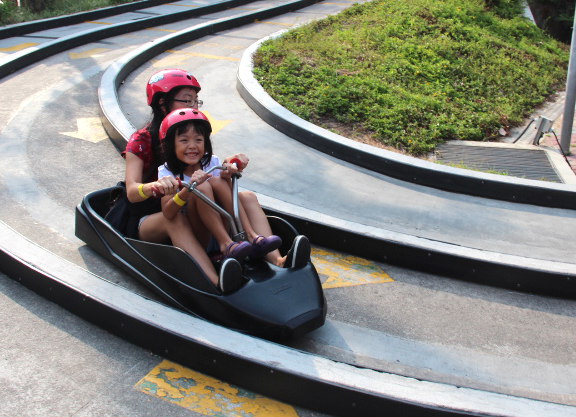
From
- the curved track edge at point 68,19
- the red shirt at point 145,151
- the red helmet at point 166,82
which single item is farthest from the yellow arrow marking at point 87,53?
the red shirt at point 145,151

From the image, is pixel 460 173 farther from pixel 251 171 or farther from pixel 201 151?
pixel 201 151

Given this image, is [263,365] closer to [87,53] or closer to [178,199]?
[178,199]

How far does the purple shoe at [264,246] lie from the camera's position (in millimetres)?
3537

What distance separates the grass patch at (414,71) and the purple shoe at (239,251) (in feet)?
12.6

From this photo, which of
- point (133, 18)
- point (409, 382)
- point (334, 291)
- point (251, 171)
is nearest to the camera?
point (409, 382)

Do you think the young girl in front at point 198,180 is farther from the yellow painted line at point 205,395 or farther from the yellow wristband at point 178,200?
the yellow painted line at point 205,395

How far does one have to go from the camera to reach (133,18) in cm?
1385

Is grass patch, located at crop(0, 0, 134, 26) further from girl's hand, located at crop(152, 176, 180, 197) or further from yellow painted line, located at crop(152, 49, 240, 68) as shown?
girl's hand, located at crop(152, 176, 180, 197)

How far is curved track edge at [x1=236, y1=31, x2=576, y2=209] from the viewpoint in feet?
18.7

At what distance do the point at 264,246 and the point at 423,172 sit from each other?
2.83 meters

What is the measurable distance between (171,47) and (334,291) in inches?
299

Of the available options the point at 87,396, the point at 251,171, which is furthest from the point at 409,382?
the point at 251,171

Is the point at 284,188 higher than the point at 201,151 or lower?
lower

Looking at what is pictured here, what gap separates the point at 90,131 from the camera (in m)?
6.77
